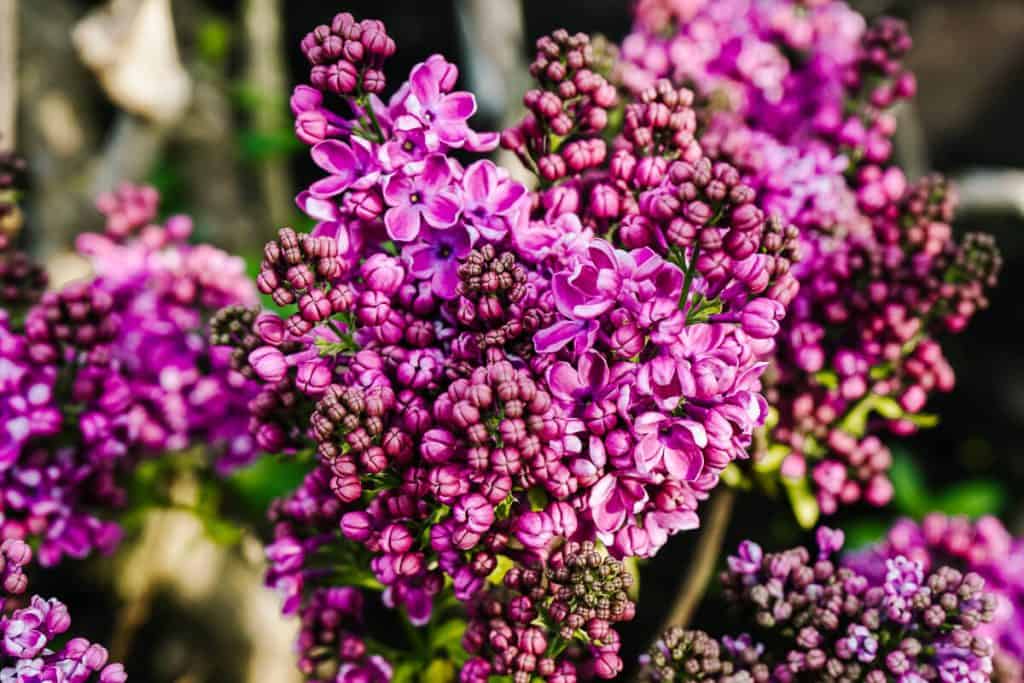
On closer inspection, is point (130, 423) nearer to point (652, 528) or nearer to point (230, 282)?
point (230, 282)

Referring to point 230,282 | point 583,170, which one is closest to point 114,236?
point 230,282

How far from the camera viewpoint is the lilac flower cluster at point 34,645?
1164 mm

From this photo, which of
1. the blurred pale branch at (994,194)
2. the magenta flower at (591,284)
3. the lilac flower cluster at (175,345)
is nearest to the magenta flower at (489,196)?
the magenta flower at (591,284)

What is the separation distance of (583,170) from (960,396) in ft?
9.44

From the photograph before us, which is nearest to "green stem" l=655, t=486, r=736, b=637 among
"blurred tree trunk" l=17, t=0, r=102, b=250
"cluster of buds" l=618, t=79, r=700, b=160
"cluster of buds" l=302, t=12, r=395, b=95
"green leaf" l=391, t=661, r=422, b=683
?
"green leaf" l=391, t=661, r=422, b=683

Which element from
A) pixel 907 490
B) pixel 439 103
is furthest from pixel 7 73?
pixel 907 490

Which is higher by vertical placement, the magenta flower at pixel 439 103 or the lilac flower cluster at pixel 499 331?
the magenta flower at pixel 439 103

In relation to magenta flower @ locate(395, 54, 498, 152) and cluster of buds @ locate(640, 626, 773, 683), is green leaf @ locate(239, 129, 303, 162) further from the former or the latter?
cluster of buds @ locate(640, 626, 773, 683)

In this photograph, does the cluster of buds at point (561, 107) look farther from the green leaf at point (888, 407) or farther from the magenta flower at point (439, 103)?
the green leaf at point (888, 407)

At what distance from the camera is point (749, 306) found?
1187mm

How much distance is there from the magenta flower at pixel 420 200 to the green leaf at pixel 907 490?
253cm

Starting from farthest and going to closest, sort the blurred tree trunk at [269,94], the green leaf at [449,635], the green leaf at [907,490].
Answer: the blurred tree trunk at [269,94]
the green leaf at [907,490]
the green leaf at [449,635]

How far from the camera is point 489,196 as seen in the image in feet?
4.01

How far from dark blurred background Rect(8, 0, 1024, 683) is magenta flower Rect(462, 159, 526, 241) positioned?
140 cm
